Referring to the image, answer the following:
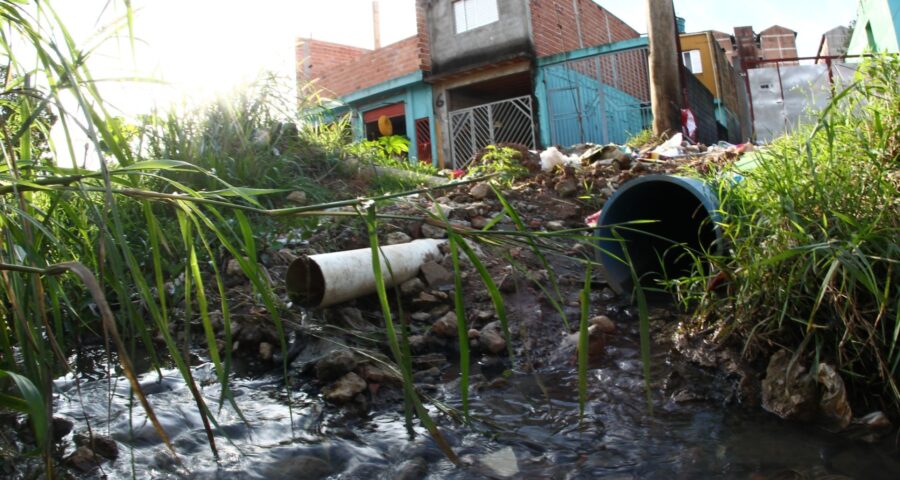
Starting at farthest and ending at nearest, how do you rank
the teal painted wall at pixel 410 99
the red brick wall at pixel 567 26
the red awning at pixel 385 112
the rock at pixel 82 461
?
the red awning at pixel 385 112, the teal painted wall at pixel 410 99, the red brick wall at pixel 567 26, the rock at pixel 82 461

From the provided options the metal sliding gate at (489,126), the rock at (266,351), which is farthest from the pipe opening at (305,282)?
the metal sliding gate at (489,126)

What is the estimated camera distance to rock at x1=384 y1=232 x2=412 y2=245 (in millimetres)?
3779

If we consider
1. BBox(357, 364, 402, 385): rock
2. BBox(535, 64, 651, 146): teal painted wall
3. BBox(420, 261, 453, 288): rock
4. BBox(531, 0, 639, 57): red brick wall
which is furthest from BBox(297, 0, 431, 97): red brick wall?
BBox(357, 364, 402, 385): rock

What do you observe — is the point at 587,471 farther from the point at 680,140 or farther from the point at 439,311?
the point at 680,140

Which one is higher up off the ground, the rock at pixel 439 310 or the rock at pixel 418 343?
the rock at pixel 439 310

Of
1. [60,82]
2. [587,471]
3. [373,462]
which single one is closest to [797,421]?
[587,471]

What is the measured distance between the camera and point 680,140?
6.64 m

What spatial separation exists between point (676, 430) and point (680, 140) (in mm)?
5126

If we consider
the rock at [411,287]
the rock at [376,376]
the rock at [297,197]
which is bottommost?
the rock at [376,376]

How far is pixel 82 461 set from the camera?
1733 mm

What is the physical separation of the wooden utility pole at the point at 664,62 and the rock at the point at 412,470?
6.34m

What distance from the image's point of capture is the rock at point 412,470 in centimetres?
179

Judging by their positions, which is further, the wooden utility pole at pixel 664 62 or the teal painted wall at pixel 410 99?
the teal painted wall at pixel 410 99

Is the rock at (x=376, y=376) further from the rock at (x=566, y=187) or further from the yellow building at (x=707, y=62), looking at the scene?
the yellow building at (x=707, y=62)
